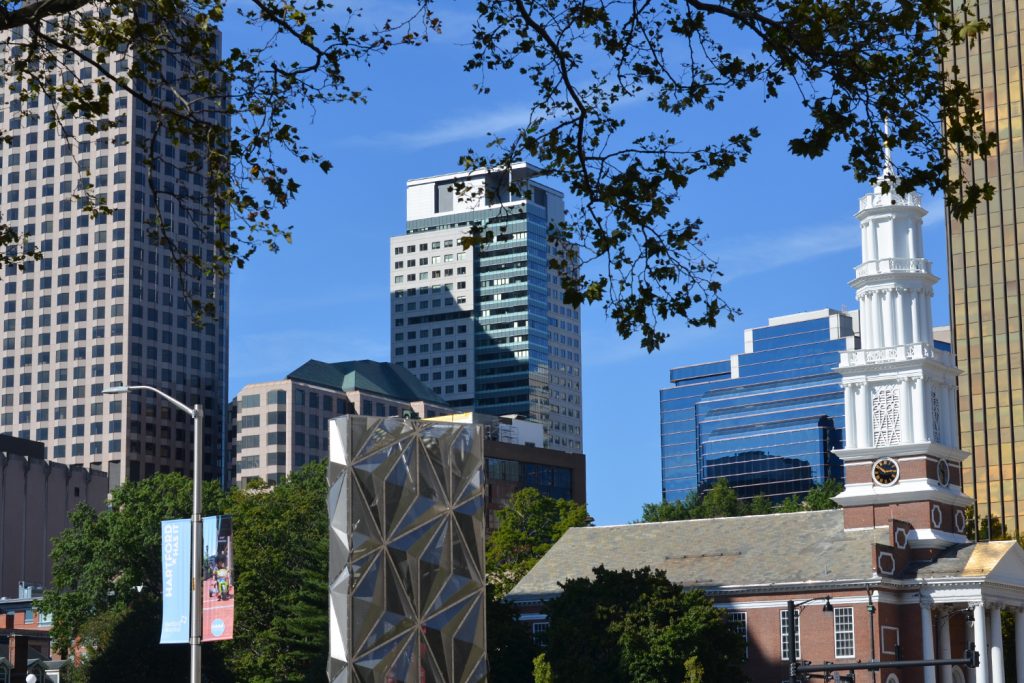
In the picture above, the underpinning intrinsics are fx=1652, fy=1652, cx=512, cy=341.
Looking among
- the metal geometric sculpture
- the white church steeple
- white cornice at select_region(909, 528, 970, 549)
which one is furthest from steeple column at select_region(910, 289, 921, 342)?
the metal geometric sculpture

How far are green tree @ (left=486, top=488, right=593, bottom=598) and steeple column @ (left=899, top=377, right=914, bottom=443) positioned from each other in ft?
113

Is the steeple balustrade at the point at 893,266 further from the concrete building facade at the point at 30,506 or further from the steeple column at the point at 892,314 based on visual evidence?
the concrete building facade at the point at 30,506

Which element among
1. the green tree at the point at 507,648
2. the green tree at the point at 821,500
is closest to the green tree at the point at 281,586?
the green tree at the point at 507,648

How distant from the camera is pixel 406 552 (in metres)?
62.5

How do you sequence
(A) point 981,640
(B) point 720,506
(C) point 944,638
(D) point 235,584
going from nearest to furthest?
(D) point 235,584 → (A) point 981,640 → (C) point 944,638 → (B) point 720,506

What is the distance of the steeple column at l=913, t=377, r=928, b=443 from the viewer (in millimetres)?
95875

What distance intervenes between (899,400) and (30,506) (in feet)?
352

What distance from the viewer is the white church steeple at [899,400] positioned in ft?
315

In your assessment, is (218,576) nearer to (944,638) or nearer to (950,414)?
(944,638)

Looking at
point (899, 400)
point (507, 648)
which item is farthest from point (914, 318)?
point (507, 648)

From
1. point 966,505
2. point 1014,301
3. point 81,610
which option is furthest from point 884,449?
point 1014,301

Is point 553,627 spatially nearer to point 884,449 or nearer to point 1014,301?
point 884,449

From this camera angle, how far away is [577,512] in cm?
13462

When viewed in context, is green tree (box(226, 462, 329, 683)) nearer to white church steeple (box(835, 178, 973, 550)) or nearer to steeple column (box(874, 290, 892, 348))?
white church steeple (box(835, 178, 973, 550))
